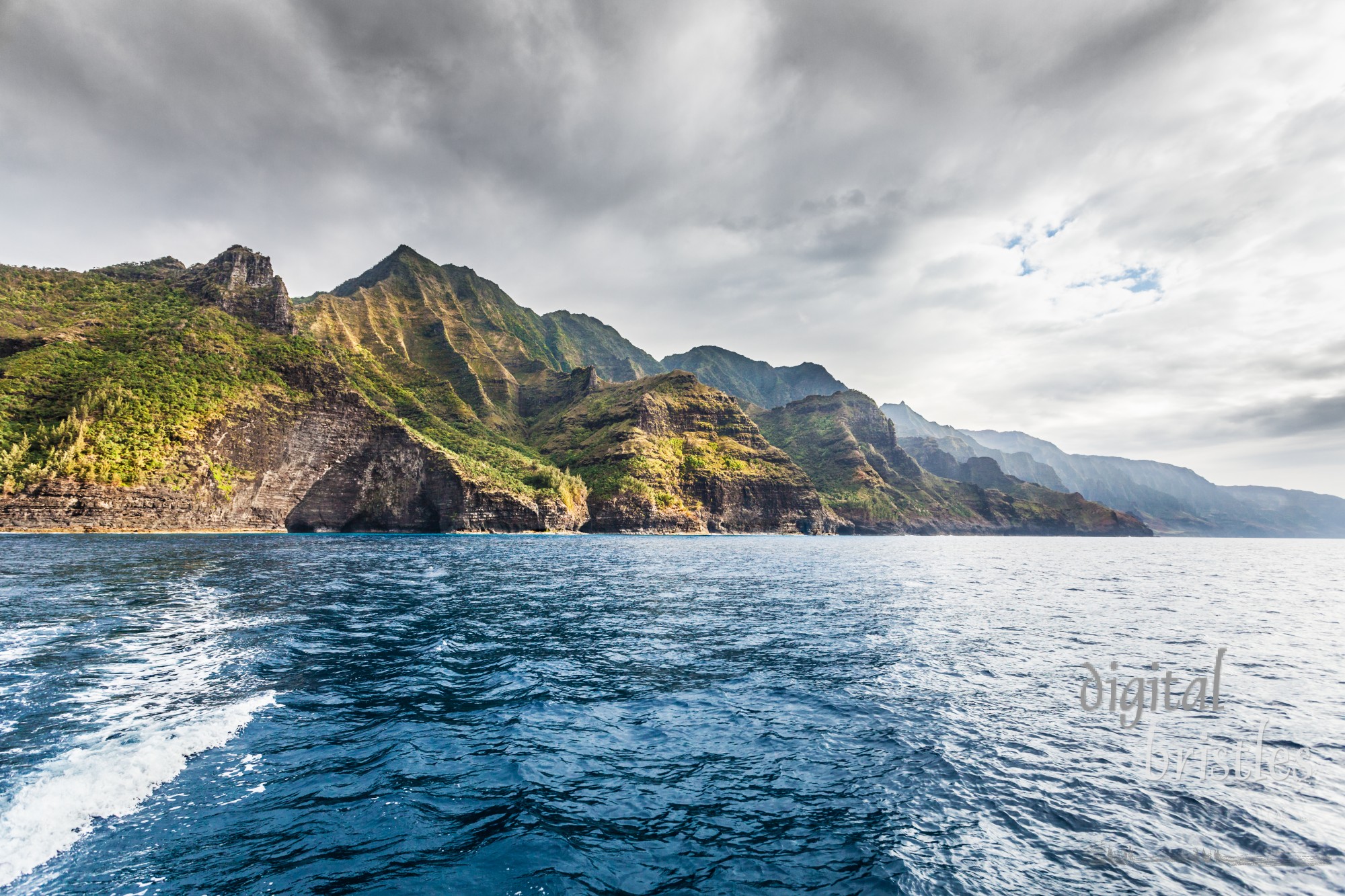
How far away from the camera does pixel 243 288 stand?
12731 centimetres

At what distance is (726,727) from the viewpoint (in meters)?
13.0

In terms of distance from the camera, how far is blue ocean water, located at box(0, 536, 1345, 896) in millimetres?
7426

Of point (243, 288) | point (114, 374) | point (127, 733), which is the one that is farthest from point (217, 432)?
point (127, 733)

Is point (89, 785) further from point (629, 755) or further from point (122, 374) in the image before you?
point (122, 374)

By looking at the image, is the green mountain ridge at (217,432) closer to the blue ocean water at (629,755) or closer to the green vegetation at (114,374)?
the green vegetation at (114,374)

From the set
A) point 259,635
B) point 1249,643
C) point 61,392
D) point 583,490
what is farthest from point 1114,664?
point 583,490

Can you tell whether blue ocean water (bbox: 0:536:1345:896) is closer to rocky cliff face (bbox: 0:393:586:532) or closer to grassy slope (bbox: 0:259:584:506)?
rocky cliff face (bbox: 0:393:586:532)

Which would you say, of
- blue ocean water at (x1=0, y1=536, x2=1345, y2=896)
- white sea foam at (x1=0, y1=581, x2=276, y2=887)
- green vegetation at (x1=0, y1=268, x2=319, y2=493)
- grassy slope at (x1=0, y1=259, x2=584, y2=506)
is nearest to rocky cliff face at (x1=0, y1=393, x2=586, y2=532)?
grassy slope at (x1=0, y1=259, x2=584, y2=506)

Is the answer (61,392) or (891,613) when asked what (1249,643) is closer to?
(891,613)

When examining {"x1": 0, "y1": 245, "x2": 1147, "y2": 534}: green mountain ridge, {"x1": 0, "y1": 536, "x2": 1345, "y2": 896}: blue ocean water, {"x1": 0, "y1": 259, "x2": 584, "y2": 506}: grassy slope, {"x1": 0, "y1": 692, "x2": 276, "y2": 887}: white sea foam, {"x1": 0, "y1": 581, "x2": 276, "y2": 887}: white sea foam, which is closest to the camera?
{"x1": 0, "y1": 692, "x2": 276, "y2": 887}: white sea foam

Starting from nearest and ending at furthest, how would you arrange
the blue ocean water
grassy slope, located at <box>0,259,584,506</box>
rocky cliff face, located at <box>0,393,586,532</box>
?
the blue ocean water → grassy slope, located at <box>0,259,584,506</box> → rocky cliff face, located at <box>0,393,586,532</box>

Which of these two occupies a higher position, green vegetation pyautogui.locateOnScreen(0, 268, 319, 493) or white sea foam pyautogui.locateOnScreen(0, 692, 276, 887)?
green vegetation pyautogui.locateOnScreen(0, 268, 319, 493)

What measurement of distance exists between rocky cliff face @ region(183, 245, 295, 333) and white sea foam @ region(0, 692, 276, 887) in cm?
14443

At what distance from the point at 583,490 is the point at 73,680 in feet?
491
